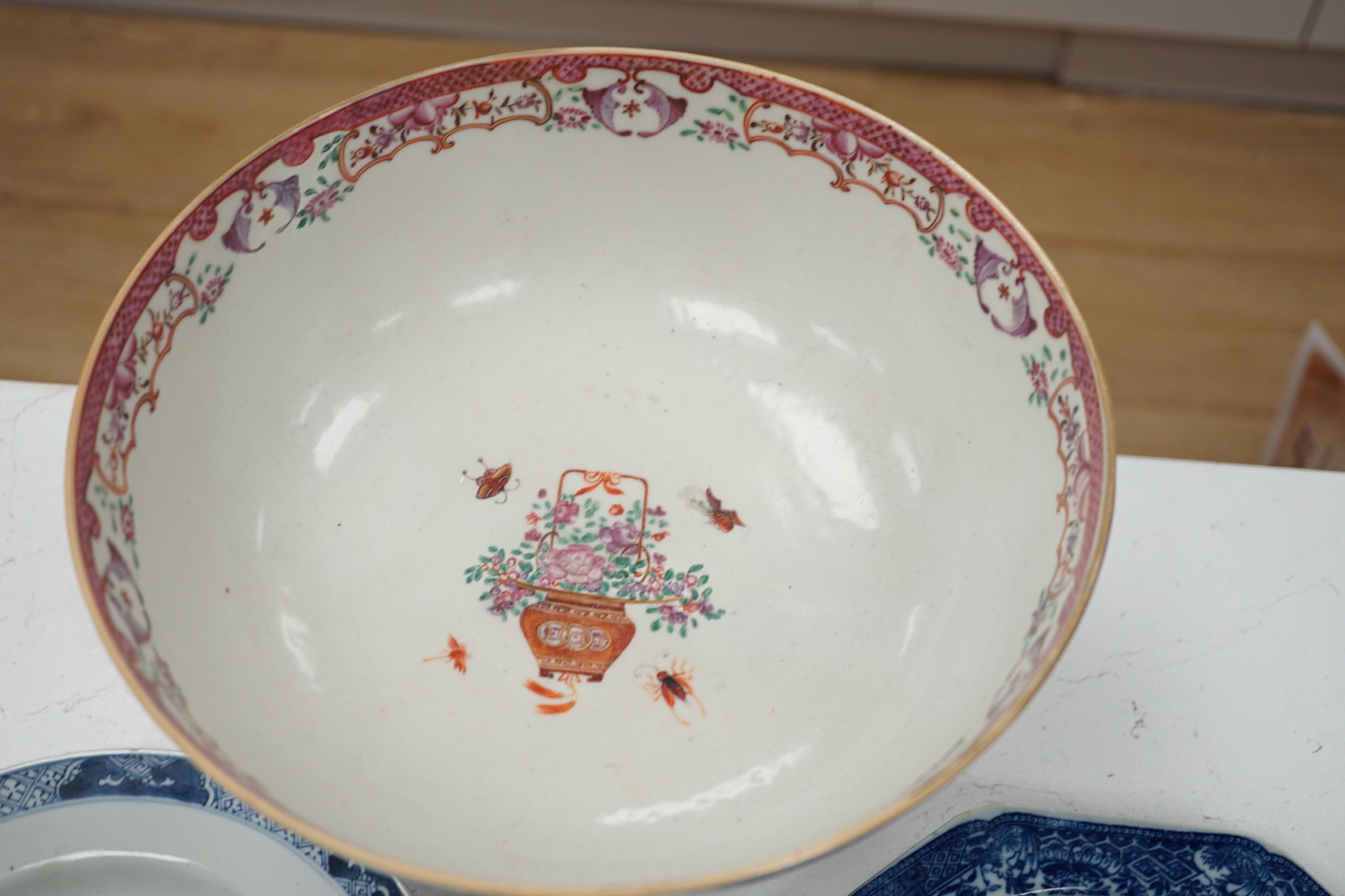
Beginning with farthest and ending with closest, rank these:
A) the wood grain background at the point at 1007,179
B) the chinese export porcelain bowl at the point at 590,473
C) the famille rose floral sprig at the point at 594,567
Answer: the wood grain background at the point at 1007,179, the famille rose floral sprig at the point at 594,567, the chinese export porcelain bowl at the point at 590,473

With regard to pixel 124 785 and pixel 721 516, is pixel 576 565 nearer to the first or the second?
pixel 721 516

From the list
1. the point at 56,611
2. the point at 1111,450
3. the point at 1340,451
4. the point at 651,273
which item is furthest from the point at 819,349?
the point at 1340,451

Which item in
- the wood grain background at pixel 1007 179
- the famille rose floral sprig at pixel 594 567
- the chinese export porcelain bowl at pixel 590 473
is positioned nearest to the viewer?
the chinese export porcelain bowl at pixel 590 473

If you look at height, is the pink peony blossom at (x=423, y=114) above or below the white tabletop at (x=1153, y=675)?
above

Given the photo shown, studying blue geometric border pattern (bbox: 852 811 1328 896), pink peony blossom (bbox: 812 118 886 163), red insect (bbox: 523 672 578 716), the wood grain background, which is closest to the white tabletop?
blue geometric border pattern (bbox: 852 811 1328 896)

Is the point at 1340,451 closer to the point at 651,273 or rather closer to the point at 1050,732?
the point at 1050,732

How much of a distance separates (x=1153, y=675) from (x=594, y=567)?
0.32 meters

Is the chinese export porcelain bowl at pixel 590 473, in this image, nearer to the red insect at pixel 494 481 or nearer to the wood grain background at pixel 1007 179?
the red insect at pixel 494 481

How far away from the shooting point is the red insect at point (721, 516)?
61 cm

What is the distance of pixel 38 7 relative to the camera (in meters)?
1.78

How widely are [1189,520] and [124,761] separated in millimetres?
607

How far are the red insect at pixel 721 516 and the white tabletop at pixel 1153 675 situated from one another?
172 millimetres

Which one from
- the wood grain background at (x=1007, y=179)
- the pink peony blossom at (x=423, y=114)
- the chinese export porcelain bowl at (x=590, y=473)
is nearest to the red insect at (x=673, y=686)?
the chinese export porcelain bowl at (x=590, y=473)

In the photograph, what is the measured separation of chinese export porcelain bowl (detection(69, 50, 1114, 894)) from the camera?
1.55ft
